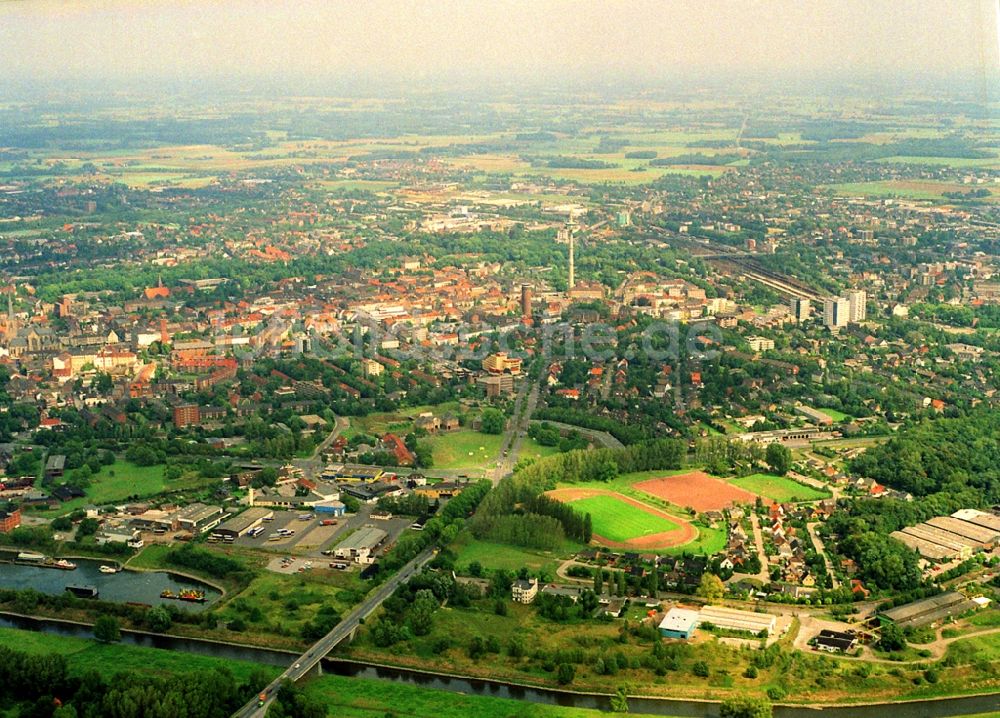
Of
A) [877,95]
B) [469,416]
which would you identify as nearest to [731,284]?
[877,95]

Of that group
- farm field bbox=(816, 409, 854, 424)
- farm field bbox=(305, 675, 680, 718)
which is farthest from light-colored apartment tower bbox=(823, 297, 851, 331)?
farm field bbox=(305, 675, 680, 718)

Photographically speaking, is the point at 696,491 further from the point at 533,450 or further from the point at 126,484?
the point at 126,484

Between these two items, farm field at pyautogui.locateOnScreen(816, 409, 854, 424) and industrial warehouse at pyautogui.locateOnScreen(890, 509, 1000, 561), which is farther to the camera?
farm field at pyautogui.locateOnScreen(816, 409, 854, 424)

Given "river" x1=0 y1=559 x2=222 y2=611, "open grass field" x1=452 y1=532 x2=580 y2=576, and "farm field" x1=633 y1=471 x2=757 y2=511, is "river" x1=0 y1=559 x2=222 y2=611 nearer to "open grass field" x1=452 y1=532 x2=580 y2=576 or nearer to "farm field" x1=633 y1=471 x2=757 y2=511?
"open grass field" x1=452 y1=532 x2=580 y2=576

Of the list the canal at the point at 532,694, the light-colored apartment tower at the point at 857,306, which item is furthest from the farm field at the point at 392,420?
the light-colored apartment tower at the point at 857,306

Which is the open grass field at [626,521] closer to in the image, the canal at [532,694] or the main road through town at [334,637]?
the main road through town at [334,637]

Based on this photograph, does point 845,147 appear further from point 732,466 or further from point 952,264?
point 732,466
